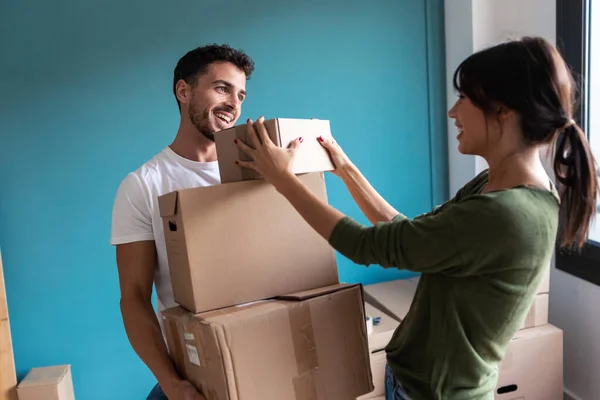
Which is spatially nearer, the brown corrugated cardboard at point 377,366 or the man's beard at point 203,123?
the man's beard at point 203,123

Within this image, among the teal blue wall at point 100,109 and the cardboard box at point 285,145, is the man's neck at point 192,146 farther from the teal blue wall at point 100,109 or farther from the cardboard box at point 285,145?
the teal blue wall at point 100,109

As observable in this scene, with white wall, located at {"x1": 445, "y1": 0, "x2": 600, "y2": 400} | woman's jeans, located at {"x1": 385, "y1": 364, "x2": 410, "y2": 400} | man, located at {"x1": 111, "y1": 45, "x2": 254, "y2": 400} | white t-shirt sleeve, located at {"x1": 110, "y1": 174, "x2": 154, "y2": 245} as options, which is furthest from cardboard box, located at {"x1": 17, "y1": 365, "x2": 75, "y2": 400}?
white wall, located at {"x1": 445, "y1": 0, "x2": 600, "y2": 400}

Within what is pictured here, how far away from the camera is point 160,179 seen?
4.27 ft

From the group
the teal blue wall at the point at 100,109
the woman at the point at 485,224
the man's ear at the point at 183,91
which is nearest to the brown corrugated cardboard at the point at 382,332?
the teal blue wall at the point at 100,109

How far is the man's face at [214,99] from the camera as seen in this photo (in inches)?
53.6

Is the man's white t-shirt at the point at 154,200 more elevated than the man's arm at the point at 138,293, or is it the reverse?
the man's white t-shirt at the point at 154,200

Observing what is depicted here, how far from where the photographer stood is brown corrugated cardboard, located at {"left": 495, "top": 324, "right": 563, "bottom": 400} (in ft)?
6.35

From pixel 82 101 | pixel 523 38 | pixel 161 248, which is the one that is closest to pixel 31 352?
pixel 82 101

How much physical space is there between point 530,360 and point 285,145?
1515mm

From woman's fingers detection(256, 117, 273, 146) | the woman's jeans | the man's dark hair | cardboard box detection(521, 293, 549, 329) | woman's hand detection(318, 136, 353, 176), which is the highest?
the man's dark hair

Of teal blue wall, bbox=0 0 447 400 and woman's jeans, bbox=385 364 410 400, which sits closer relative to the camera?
woman's jeans, bbox=385 364 410 400

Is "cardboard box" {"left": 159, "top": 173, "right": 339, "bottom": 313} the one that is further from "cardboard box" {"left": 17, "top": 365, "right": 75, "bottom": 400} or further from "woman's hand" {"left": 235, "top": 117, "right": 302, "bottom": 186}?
"cardboard box" {"left": 17, "top": 365, "right": 75, "bottom": 400}

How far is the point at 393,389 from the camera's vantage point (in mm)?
1102

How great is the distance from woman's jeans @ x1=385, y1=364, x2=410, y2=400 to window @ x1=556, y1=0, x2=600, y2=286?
4.07ft
